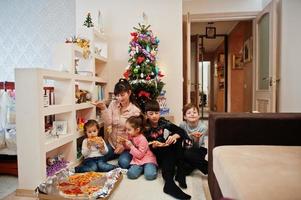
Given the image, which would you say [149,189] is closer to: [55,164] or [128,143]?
[128,143]

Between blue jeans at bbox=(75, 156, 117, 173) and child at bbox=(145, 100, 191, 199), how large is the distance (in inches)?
19.3

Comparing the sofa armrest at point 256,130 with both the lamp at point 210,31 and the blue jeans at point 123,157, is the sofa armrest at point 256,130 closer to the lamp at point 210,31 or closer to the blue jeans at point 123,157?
the blue jeans at point 123,157

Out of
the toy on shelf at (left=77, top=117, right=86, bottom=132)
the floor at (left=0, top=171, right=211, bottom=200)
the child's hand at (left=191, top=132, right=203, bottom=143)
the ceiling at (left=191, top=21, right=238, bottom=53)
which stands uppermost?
the ceiling at (left=191, top=21, right=238, bottom=53)

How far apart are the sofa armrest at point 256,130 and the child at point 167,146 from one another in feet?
1.35

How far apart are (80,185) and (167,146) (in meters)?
0.84

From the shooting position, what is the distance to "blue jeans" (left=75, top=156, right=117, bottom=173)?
214 centimetres

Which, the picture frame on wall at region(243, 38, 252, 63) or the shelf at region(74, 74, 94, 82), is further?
the picture frame on wall at region(243, 38, 252, 63)

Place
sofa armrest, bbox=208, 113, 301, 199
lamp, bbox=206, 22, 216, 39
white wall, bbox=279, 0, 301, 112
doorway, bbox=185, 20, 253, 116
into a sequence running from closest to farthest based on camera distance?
sofa armrest, bbox=208, 113, 301, 199
white wall, bbox=279, 0, 301, 112
doorway, bbox=185, 20, 253, 116
lamp, bbox=206, 22, 216, 39

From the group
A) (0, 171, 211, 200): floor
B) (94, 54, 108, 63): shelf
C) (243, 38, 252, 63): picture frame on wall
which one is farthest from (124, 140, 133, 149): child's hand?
(243, 38, 252, 63): picture frame on wall

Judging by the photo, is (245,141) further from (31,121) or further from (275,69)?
(275,69)

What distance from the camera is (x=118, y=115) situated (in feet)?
8.56

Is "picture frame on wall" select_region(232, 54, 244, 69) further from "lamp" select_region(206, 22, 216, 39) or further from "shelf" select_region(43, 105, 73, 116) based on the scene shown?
"shelf" select_region(43, 105, 73, 116)

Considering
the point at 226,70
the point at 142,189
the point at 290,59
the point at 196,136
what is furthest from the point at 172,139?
the point at 226,70

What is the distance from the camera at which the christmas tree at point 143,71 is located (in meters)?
2.94
